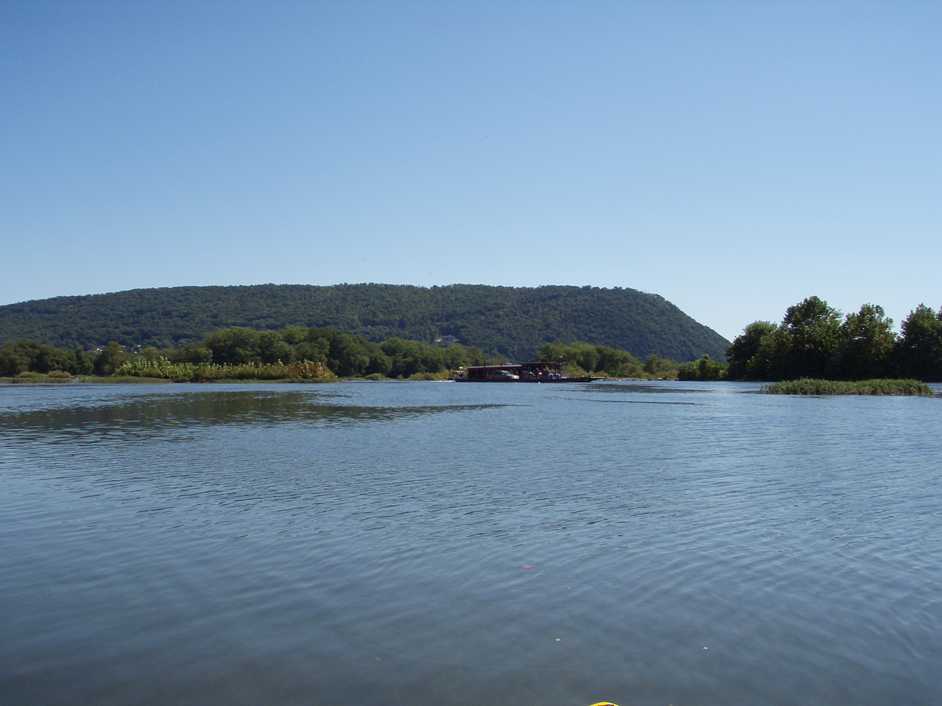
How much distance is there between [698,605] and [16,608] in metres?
8.64

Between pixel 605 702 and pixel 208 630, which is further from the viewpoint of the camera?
pixel 208 630

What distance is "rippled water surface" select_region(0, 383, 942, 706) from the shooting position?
282 inches

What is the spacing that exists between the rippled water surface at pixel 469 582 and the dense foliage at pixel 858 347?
97.8 metres

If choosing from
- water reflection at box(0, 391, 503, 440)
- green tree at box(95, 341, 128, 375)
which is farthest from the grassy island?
green tree at box(95, 341, 128, 375)

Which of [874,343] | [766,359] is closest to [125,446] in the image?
[874,343]

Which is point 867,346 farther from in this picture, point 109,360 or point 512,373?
point 109,360

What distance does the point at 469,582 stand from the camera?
34.5 ft

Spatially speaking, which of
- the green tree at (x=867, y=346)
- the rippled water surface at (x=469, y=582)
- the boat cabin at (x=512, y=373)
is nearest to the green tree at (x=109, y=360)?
the boat cabin at (x=512, y=373)

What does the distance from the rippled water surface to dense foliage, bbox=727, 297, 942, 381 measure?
97.8 meters

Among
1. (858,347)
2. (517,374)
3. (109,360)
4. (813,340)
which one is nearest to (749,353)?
(813,340)

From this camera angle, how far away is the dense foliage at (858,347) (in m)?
109

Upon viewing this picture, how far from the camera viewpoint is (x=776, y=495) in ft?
58.5

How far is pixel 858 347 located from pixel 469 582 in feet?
381

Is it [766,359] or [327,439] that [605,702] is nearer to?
[327,439]
